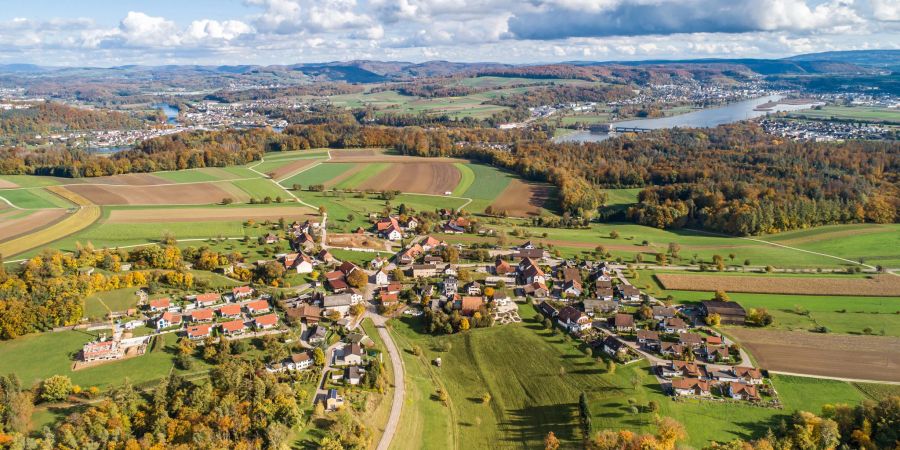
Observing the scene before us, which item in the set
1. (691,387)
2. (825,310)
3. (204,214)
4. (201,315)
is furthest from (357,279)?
(825,310)

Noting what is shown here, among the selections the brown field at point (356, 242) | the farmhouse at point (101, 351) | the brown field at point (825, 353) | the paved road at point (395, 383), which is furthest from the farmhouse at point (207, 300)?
the brown field at point (825, 353)

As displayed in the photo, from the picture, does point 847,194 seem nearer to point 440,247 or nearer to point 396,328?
point 440,247

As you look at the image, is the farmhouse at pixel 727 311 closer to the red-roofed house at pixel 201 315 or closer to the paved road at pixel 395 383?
the paved road at pixel 395 383

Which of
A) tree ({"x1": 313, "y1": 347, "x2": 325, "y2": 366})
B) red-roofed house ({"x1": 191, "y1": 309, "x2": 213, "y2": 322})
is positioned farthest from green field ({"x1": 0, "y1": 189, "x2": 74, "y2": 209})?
tree ({"x1": 313, "y1": 347, "x2": 325, "y2": 366})

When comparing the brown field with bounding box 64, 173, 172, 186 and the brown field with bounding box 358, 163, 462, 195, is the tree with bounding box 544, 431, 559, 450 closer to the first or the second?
the brown field with bounding box 358, 163, 462, 195

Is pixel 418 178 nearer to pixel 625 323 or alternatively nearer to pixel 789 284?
pixel 625 323

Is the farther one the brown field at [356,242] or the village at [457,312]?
the brown field at [356,242]
